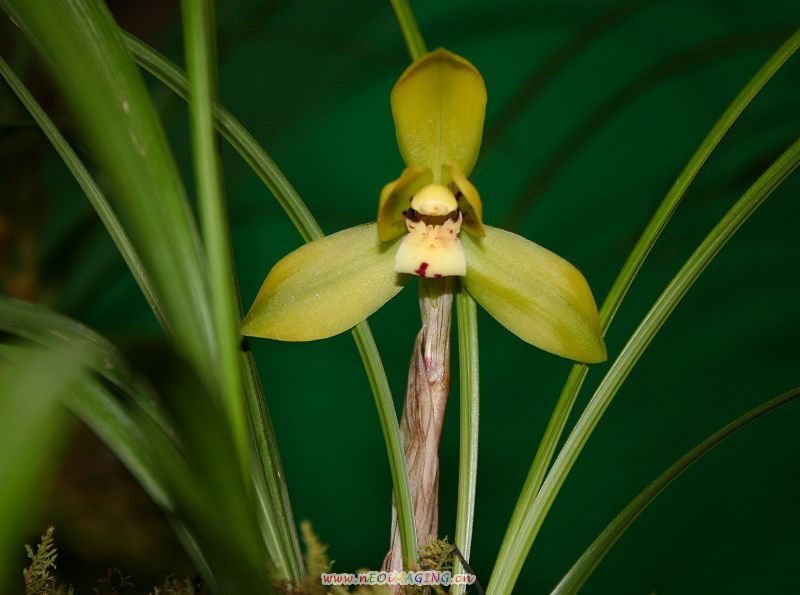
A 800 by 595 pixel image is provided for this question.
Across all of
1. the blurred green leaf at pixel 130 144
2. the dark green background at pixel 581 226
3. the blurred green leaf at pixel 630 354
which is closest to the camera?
the blurred green leaf at pixel 130 144

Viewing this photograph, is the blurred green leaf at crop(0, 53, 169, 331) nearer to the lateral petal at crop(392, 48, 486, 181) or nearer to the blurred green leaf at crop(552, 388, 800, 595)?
the lateral petal at crop(392, 48, 486, 181)

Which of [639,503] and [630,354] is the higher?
[630,354]

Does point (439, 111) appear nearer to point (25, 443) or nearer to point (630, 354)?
point (630, 354)

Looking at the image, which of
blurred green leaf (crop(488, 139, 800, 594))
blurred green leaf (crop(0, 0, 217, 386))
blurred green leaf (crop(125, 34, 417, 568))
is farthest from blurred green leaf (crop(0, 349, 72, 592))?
blurred green leaf (crop(488, 139, 800, 594))

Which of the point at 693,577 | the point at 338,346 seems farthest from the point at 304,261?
the point at 693,577

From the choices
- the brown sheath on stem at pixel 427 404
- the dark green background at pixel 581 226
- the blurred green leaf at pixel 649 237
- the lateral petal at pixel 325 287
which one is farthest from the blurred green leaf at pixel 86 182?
the dark green background at pixel 581 226

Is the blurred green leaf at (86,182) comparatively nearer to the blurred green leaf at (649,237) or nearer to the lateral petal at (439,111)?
the lateral petal at (439,111)

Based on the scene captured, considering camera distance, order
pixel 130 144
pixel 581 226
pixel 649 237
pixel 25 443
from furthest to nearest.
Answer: pixel 581 226, pixel 649 237, pixel 130 144, pixel 25 443

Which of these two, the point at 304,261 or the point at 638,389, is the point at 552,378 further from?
the point at 304,261

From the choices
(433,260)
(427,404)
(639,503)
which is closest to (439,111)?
(433,260)
